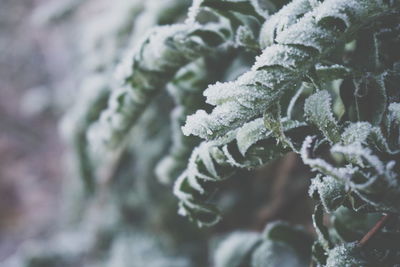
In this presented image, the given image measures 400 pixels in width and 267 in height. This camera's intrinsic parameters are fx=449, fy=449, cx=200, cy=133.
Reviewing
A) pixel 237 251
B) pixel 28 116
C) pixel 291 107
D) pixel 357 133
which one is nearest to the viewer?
pixel 357 133

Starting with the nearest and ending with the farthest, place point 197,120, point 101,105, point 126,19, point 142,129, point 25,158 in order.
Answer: point 197,120, point 101,105, point 126,19, point 142,129, point 25,158

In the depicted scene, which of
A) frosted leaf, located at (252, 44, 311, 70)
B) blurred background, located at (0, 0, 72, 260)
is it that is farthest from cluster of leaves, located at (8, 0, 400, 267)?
blurred background, located at (0, 0, 72, 260)

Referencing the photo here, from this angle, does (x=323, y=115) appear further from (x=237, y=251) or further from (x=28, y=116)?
(x=28, y=116)

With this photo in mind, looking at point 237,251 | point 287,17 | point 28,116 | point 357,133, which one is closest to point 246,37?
point 287,17

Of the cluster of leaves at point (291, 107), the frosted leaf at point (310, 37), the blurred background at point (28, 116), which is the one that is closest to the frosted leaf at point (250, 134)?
the cluster of leaves at point (291, 107)

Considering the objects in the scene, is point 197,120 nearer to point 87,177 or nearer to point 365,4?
point 365,4

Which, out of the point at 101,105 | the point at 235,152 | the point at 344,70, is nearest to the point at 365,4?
the point at 344,70

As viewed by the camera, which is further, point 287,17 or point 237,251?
point 237,251

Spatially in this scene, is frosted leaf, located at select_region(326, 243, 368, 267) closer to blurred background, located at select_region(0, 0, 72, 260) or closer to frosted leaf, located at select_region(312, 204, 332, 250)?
frosted leaf, located at select_region(312, 204, 332, 250)
